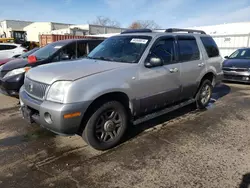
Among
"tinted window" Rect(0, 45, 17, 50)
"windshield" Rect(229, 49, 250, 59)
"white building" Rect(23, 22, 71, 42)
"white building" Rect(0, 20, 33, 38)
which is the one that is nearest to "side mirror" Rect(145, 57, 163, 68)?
"windshield" Rect(229, 49, 250, 59)

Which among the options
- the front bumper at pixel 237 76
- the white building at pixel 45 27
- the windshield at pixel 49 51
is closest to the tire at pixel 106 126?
the windshield at pixel 49 51

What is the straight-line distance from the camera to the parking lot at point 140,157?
2723 mm

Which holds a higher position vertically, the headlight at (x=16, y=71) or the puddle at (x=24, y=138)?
the headlight at (x=16, y=71)

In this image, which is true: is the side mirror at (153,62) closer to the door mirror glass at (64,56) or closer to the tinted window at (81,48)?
the door mirror glass at (64,56)

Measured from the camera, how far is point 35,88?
129 inches

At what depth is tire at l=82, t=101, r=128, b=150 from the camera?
320 centimetres

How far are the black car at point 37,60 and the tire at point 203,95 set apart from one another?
3.41m

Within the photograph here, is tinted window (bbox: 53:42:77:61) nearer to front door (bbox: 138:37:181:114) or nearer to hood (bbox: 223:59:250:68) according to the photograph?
front door (bbox: 138:37:181:114)

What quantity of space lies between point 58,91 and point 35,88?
574 millimetres

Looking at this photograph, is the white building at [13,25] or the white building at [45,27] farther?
the white building at [13,25]

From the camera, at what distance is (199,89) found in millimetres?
5336

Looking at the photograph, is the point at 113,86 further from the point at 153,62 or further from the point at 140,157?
the point at 140,157

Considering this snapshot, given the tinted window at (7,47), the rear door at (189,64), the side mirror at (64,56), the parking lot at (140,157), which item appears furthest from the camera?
the tinted window at (7,47)

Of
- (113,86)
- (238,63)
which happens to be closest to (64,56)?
(113,86)
